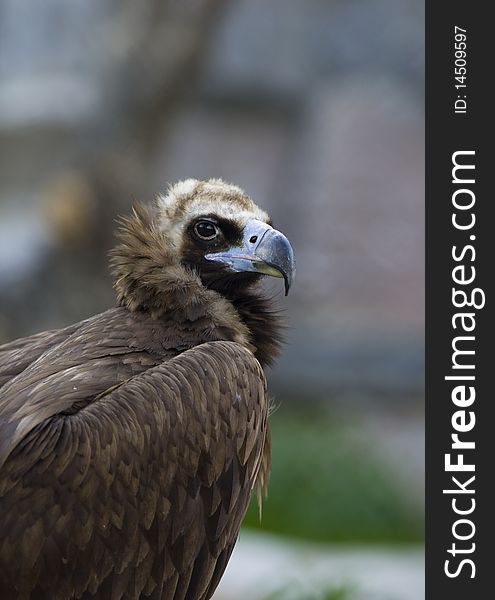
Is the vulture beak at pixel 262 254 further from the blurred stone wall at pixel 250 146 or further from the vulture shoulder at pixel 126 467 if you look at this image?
the blurred stone wall at pixel 250 146

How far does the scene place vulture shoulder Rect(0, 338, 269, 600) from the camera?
11.6ft

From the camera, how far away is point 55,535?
353 centimetres

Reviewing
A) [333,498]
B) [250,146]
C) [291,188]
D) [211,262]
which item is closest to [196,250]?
[211,262]

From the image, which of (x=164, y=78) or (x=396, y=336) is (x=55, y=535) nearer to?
(x=164, y=78)

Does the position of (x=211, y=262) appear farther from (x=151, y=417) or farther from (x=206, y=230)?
(x=151, y=417)

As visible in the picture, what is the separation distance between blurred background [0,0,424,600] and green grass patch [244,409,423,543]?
2 cm

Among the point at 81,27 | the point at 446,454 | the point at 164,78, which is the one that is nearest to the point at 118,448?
the point at 446,454

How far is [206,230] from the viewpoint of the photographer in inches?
164

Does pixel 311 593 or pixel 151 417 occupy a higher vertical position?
pixel 311 593

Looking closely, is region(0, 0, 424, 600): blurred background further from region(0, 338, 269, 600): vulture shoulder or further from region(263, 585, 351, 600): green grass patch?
region(0, 338, 269, 600): vulture shoulder

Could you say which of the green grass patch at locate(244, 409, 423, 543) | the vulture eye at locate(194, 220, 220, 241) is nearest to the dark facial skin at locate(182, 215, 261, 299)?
the vulture eye at locate(194, 220, 220, 241)

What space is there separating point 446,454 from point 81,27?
12.7 meters

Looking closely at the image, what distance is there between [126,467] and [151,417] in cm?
17

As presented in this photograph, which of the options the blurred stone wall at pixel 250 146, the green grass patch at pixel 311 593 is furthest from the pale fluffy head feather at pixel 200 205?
the blurred stone wall at pixel 250 146
